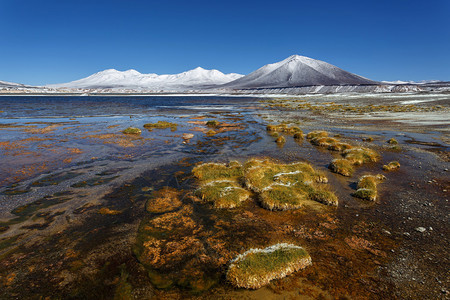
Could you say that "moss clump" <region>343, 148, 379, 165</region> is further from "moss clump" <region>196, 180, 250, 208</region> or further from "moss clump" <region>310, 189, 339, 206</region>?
"moss clump" <region>196, 180, 250, 208</region>

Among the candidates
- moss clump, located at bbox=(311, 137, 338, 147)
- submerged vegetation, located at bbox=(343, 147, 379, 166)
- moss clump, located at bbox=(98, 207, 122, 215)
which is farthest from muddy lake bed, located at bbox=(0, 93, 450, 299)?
moss clump, located at bbox=(311, 137, 338, 147)

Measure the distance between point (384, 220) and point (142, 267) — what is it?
1028 centimetres

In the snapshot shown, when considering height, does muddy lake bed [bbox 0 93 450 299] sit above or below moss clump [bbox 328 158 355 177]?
below

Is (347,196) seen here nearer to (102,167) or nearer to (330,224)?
(330,224)

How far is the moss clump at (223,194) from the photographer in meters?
11.2

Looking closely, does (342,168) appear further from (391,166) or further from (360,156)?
(360,156)

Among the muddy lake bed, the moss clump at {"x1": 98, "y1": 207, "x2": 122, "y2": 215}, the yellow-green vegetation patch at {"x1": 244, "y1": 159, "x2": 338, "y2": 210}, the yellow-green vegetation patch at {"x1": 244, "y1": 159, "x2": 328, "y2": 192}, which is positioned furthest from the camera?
the yellow-green vegetation patch at {"x1": 244, "y1": 159, "x2": 328, "y2": 192}

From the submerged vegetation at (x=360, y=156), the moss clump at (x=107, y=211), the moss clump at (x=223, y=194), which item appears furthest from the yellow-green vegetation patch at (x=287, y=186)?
the moss clump at (x=107, y=211)

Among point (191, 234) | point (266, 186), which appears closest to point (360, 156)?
point (266, 186)

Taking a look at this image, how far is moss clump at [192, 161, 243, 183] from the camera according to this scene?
A: 14.9 m

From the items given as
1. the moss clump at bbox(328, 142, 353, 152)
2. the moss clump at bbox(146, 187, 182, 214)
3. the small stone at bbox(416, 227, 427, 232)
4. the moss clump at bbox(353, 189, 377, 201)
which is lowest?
the small stone at bbox(416, 227, 427, 232)

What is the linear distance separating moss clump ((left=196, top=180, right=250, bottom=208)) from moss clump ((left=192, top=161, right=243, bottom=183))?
5.83 feet

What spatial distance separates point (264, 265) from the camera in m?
6.82

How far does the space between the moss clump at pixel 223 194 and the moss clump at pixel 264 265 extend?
13.2ft
